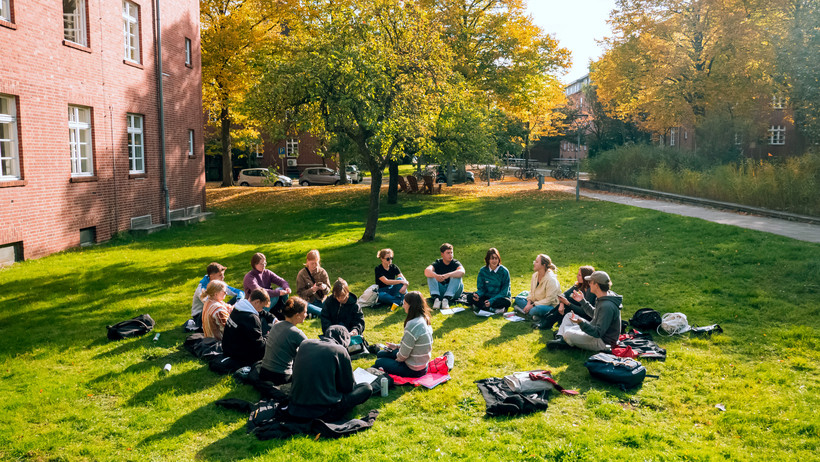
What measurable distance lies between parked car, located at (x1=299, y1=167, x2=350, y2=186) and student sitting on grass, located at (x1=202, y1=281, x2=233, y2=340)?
126 feet

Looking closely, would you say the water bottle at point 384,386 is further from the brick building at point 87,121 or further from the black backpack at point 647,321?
the brick building at point 87,121

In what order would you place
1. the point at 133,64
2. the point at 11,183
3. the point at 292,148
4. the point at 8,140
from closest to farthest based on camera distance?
1. the point at 11,183
2. the point at 8,140
3. the point at 133,64
4. the point at 292,148

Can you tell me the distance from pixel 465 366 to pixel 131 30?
18519mm

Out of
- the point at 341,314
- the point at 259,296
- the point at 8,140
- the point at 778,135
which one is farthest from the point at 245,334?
the point at 778,135

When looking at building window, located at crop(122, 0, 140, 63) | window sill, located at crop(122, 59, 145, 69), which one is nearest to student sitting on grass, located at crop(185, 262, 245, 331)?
window sill, located at crop(122, 59, 145, 69)

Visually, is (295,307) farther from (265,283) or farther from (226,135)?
(226,135)

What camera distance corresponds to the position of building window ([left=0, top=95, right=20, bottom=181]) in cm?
1462

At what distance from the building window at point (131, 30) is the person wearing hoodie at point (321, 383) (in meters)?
17.3

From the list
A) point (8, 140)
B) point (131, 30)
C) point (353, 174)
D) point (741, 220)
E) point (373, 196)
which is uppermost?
point (131, 30)

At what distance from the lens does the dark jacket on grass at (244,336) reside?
7.80 metres

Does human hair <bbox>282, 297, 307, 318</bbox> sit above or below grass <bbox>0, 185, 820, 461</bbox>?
above

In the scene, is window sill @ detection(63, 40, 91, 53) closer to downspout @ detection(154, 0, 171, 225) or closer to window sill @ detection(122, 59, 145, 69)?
window sill @ detection(122, 59, 145, 69)

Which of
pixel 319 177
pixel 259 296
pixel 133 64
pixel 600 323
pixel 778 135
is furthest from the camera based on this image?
pixel 778 135

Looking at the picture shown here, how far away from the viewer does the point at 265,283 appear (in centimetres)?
1091
